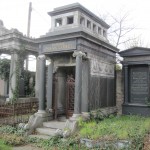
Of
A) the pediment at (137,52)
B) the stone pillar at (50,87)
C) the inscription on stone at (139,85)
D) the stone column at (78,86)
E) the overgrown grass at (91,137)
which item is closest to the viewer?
the overgrown grass at (91,137)

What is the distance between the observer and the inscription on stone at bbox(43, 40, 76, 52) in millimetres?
9852

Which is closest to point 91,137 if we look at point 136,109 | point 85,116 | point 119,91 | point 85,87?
point 85,116

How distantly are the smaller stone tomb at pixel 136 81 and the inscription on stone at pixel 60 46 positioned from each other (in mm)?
3778

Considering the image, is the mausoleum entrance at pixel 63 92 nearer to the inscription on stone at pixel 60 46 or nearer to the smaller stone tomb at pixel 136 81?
the inscription on stone at pixel 60 46

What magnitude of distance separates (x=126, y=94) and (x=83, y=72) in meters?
3.46

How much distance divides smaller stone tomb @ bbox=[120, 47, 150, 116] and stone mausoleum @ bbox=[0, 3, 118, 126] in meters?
0.72

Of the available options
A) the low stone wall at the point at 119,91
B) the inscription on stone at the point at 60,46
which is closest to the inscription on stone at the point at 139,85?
the low stone wall at the point at 119,91

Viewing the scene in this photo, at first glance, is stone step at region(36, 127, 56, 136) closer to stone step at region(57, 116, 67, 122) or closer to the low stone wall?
stone step at region(57, 116, 67, 122)

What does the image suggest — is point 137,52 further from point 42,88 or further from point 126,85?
point 42,88

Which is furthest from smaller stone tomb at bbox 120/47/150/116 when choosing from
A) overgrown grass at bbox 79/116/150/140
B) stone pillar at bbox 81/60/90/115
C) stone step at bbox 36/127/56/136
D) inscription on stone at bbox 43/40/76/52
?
stone step at bbox 36/127/56/136

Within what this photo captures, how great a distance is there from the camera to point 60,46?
10242 millimetres

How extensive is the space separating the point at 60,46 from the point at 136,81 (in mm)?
4687

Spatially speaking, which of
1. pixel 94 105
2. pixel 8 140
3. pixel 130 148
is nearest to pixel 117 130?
pixel 130 148

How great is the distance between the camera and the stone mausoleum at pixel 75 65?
977 centimetres
